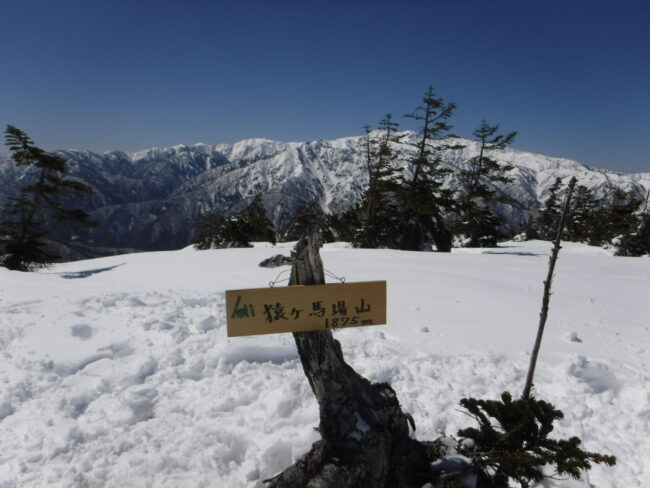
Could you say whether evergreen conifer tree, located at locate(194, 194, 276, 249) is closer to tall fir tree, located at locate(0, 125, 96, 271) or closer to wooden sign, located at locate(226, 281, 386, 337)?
tall fir tree, located at locate(0, 125, 96, 271)

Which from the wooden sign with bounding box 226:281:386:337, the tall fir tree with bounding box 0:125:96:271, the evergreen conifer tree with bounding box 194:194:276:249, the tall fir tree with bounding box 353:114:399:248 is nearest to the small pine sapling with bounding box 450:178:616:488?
the wooden sign with bounding box 226:281:386:337

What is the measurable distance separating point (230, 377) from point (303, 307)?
2993 mm

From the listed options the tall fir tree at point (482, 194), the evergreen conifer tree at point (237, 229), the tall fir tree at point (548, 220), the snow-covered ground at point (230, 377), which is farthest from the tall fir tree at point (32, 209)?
the tall fir tree at point (548, 220)

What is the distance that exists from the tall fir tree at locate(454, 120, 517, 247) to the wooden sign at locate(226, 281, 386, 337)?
73.8ft

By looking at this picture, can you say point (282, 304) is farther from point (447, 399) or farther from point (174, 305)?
point (174, 305)

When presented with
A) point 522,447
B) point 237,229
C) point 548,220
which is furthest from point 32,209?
point 548,220

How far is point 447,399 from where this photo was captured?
4.70m

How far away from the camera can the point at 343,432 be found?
3.04 meters

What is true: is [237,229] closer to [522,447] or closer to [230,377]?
[230,377]

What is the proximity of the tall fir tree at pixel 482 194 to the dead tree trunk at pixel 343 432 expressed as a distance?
2230 cm

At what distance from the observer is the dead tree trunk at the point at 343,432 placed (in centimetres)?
284

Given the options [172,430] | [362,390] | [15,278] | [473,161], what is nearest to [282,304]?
[362,390]

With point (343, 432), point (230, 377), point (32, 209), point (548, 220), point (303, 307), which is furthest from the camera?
point (548, 220)

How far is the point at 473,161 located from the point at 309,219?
87.5 feet
